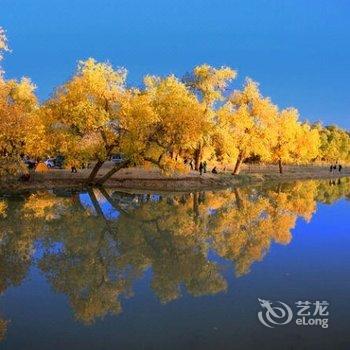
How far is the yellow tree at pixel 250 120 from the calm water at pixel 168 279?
115 feet

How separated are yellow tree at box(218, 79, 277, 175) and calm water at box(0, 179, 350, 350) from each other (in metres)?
35.1

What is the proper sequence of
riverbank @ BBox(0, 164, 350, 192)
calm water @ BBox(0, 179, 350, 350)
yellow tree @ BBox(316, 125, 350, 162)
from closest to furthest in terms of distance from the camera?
calm water @ BBox(0, 179, 350, 350) → riverbank @ BBox(0, 164, 350, 192) → yellow tree @ BBox(316, 125, 350, 162)

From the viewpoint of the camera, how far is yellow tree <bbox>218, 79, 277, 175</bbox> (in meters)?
69.7

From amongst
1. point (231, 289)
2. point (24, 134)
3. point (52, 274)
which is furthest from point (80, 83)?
point (231, 289)

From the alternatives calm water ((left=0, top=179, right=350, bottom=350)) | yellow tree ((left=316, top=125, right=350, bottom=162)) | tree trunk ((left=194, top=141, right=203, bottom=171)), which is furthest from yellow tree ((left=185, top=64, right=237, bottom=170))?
yellow tree ((left=316, top=125, right=350, bottom=162))

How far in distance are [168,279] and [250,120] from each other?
182 feet

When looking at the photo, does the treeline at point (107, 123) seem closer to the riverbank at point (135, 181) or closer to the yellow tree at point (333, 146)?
the riverbank at point (135, 181)

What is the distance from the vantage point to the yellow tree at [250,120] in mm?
69688

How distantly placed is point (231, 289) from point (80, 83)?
36492 millimetres

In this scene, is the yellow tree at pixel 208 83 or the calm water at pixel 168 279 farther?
the yellow tree at pixel 208 83

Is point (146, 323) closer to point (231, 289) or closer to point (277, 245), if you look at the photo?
point (231, 289)

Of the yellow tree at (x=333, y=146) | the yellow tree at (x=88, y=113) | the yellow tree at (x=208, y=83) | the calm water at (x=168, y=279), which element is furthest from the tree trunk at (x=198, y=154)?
the yellow tree at (x=333, y=146)

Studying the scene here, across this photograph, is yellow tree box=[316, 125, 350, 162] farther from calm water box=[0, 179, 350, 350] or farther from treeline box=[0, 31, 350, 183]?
calm water box=[0, 179, 350, 350]

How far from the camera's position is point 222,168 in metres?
84.6
